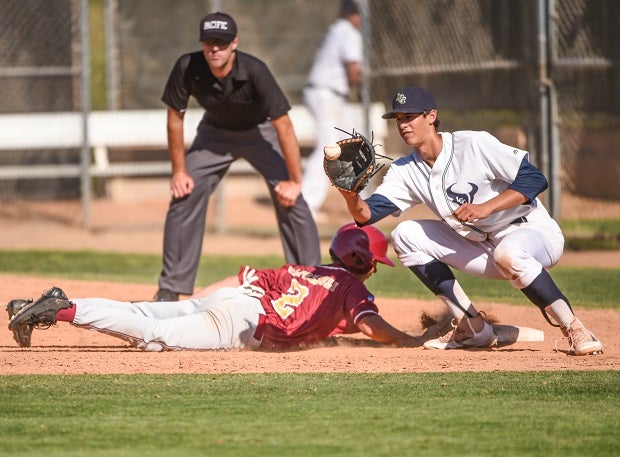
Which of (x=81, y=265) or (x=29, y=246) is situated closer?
(x=81, y=265)

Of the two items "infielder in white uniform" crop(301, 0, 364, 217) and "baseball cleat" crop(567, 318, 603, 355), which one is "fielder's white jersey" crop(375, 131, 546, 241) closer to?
"baseball cleat" crop(567, 318, 603, 355)

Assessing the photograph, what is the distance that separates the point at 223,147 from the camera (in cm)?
811

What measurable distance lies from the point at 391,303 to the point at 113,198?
8.50 meters

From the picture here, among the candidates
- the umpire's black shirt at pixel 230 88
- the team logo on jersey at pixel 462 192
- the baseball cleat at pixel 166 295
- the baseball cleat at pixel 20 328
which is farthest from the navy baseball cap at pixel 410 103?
the baseball cleat at pixel 166 295

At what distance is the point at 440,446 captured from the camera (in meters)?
4.05

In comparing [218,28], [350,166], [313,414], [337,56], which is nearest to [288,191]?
[218,28]

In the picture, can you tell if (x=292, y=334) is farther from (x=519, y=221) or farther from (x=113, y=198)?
(x=113, y=198)

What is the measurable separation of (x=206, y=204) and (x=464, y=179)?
8.45 feet

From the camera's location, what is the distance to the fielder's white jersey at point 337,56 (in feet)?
43.7

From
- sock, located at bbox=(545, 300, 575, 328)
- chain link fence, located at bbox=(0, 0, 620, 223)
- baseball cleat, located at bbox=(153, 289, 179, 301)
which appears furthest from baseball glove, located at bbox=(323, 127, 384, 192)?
chain link fence, located at bbox=(0, 0, 620, 223)

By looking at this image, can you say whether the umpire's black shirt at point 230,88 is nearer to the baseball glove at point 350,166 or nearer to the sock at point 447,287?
the sock at point 447,287

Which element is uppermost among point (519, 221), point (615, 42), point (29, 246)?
point (615, 42)

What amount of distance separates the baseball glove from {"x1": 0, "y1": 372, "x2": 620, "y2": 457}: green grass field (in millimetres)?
988

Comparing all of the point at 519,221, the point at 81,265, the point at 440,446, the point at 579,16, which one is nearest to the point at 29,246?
the point at 81,265
